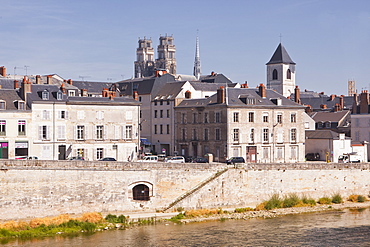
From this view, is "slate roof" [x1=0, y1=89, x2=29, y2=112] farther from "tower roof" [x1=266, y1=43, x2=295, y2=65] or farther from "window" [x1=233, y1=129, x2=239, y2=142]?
"tower roof" [x1=266, y1=43, x2=295, y2=65]

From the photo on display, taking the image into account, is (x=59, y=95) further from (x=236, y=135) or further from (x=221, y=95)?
(x=236, y=135)

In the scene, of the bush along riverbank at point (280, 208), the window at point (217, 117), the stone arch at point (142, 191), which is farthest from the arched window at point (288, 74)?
the stone arch at point (142, 191)

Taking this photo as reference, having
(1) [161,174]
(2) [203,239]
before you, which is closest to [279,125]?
(1) [161,174]

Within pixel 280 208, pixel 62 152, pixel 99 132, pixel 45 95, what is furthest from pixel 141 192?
pixel 45 95

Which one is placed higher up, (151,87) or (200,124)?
(151,87)

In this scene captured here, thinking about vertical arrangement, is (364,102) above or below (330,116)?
above

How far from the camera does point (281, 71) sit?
3243 inches

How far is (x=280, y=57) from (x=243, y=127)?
3583cm

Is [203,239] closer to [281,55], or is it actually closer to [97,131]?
[97,131]

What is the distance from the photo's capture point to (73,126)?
44969 mm

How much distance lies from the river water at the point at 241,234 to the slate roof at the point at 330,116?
2537 centimetres

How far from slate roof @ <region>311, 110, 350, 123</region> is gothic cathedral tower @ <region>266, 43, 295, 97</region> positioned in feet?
68.3

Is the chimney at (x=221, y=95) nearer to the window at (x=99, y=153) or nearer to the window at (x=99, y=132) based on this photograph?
the window at (x=99, y=132)

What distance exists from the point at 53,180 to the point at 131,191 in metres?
4.37
